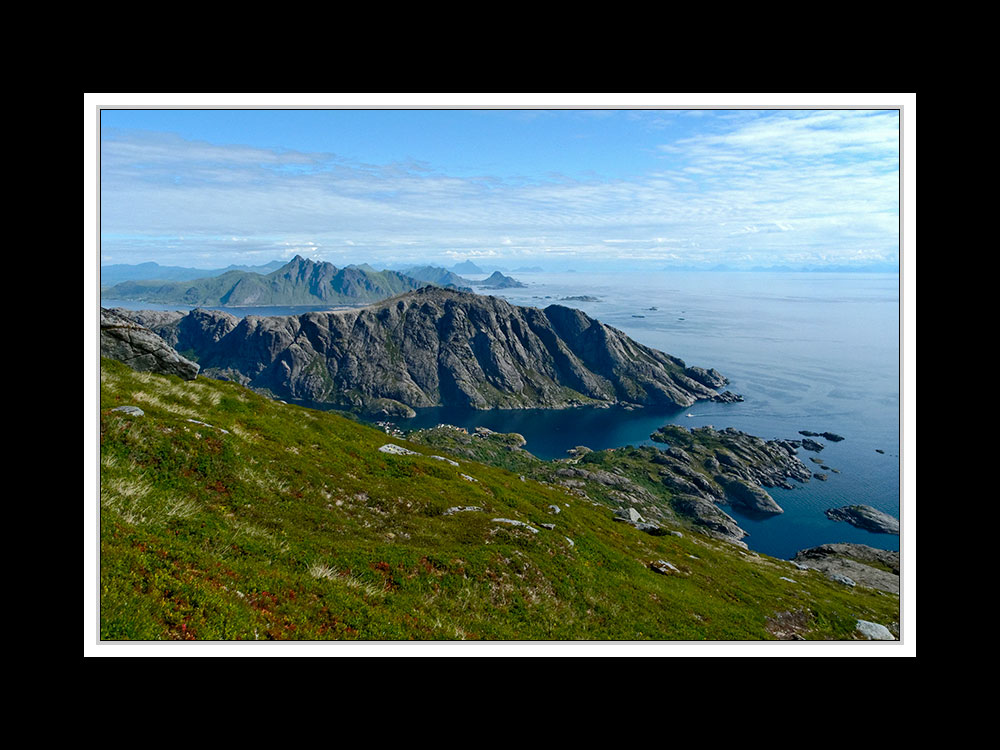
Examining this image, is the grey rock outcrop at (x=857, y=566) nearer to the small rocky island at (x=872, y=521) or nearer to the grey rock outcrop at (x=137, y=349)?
the grey rock outcrop at (x=137, y=349)

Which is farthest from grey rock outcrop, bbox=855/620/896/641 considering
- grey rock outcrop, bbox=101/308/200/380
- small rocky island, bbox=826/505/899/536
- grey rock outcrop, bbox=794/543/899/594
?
small rocky island, bbox=826/505/899/536

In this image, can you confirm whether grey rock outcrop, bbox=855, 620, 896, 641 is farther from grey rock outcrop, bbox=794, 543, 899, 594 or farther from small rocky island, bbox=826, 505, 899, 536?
small rocky island, bbox=826, 505, 899, 536

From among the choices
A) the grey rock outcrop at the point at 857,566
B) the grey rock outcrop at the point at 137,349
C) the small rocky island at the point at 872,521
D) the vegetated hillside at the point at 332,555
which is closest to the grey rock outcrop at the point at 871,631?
the vegetated hillside at the point at 332,555

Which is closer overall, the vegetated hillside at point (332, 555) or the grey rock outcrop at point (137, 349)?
the vegetated hillside at point (332, 555)

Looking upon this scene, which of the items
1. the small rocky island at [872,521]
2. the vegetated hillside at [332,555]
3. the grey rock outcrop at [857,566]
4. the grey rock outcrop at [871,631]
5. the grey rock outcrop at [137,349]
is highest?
the grey rock outcrop at [137,349]

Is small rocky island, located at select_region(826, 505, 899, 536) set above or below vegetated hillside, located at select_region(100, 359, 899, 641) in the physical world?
below
